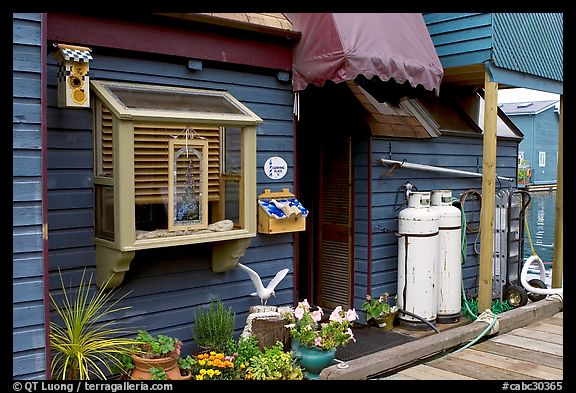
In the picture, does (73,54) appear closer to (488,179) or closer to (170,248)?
(170,248)

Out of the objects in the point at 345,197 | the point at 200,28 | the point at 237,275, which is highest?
the point at 200,28

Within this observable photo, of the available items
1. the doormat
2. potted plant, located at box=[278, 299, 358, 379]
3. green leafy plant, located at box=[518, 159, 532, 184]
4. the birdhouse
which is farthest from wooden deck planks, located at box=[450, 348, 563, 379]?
green leafy plant, located at box=[518, 159, 532, 184]

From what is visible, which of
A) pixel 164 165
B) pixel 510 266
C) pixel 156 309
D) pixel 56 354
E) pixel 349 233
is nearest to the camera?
pixel 56 354

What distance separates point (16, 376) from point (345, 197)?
4212 mm

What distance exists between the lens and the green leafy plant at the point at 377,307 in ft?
20.6

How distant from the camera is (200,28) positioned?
472 centimetres

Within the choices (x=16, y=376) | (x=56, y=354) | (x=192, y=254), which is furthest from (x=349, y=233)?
(x=16, y=376)

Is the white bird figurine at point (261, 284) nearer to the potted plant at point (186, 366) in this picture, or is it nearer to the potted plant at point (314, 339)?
the potted plant at point (314, 339)

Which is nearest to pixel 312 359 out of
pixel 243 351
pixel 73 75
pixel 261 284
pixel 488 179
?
pixel 243 351

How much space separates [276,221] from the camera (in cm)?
524

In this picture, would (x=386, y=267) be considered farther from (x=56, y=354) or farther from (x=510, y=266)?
(x=56, y=354)

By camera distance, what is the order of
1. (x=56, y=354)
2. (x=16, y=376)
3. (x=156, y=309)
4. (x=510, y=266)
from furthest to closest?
(x=510, y=266) < (x=156, y=309) < (x=56, y=354) < (x=16, y=376)

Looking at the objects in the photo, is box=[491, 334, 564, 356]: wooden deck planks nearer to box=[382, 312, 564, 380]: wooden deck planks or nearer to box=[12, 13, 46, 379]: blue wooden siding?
box=[382, 312, 564, 380]: wooden deck planks

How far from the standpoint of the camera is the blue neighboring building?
2750 cm
